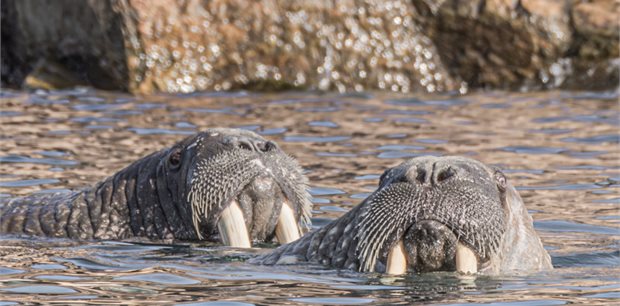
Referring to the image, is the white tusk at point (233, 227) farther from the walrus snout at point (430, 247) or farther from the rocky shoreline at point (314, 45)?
the rocky shoreline at point (314, 45)

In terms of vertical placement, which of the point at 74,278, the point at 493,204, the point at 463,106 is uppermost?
the point at 463,106

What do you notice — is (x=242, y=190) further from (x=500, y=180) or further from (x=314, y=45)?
(x=314, y=45)

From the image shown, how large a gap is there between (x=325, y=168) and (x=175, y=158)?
3746mm

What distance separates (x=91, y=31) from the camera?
18.5m

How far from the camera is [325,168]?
477 inches

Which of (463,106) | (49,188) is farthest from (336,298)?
(463,106)

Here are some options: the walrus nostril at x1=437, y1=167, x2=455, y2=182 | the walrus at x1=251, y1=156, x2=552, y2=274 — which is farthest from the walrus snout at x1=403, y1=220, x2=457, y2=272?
the walrus nostril at x1=437, y1=167, x2=455, y2=182

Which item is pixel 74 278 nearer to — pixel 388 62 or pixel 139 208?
pixel 139 208

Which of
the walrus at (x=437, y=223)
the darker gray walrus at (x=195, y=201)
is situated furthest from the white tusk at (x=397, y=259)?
the darker gray walrus at (x=195, y=201)

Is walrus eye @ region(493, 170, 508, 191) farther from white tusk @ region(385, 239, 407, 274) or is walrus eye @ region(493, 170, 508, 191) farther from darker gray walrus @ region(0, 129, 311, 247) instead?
darker gray walrus @ region(0, 129, 311, 247)

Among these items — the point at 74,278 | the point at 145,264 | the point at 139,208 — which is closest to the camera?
the point at 74,278

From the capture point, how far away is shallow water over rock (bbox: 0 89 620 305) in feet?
21.0

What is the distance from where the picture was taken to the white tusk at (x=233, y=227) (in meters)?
7.97

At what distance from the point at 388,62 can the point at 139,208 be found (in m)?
10.4
